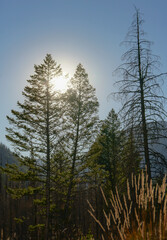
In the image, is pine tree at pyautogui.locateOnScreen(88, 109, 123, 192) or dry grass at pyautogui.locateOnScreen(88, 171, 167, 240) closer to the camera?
dry grass at pyautogui.locateOnScreen(88, 171, 167, 240)

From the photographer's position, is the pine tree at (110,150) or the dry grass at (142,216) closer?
the dry grass at (142,216)

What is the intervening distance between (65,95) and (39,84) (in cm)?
211

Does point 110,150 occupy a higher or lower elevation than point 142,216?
higher

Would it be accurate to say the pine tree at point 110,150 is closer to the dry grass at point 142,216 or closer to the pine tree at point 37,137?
the pine tree at point 37,137

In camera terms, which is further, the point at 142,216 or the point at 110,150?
the point at 110,150

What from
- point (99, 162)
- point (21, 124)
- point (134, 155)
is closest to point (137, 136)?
point (134, 155)

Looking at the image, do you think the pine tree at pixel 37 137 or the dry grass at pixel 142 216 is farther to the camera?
the pine tree at pixel 37 137

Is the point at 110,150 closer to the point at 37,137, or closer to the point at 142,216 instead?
the point at 37,137

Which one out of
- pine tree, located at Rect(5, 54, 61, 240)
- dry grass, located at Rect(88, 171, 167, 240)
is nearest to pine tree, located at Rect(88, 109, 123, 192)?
pine tree, located at Rect(5, 54, 61, 240)

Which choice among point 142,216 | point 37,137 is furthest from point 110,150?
point 142,216

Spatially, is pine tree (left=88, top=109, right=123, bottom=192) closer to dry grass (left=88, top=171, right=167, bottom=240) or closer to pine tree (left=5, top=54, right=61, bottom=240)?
pine tree (left=5, top=54, right=61, bottom=240)

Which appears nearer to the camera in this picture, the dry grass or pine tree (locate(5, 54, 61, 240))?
the dry grass

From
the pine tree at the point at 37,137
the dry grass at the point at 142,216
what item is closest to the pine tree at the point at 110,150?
the pine tree at the point at 37,137

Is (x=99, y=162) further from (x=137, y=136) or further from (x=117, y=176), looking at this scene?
(x=137, y=136)
